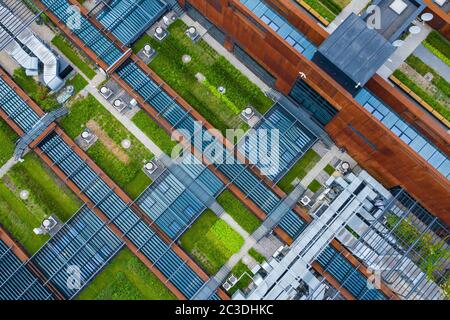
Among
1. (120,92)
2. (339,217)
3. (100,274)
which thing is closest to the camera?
(339,217)

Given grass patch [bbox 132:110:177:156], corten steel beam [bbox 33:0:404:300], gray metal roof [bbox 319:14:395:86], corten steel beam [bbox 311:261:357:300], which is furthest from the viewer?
grass patch [bbox 132:110:177:156]

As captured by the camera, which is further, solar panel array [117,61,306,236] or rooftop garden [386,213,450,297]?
solar panel array [117,61,306,236]

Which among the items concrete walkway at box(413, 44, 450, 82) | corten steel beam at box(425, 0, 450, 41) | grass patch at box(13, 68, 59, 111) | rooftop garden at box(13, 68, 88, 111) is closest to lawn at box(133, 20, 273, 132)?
rooftop garden at box(13, 68, 88, 111)

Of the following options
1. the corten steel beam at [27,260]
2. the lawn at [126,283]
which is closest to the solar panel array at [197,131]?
the lawn at [126,283]

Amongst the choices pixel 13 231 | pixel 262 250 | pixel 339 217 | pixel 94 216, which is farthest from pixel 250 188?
pixel 13 231

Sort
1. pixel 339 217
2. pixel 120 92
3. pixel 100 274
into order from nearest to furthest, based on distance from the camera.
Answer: pixel 339 217, pixel 100 274, pixel 120 92

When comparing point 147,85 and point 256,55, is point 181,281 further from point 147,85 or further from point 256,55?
point 256,55

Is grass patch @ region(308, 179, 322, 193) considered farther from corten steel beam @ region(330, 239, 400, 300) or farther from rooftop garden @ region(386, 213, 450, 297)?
rooftop garden @ region(386, 213, 450, 297)
